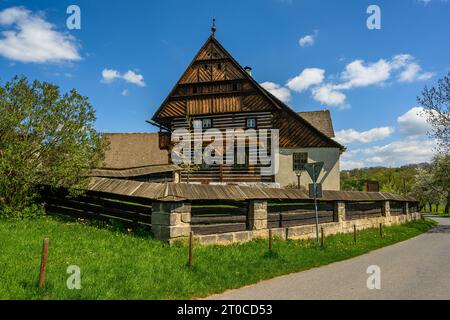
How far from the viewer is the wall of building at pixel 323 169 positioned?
78.9ft

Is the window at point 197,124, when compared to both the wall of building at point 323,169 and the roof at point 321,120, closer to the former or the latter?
the wall of building at point 323,169

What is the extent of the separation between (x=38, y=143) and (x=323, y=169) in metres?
19.0

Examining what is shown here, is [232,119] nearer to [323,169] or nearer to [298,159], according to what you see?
[298,159]

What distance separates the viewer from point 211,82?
25.8 metres

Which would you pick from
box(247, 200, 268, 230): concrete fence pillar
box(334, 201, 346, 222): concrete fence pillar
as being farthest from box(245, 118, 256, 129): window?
box(247, 200, 268, 230): concrete fence pillar

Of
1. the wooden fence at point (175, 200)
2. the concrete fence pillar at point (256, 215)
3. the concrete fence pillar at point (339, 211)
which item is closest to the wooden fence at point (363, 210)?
the concrete fence pillar at point (339, 211)

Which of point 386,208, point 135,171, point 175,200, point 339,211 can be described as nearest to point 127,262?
point 175,200

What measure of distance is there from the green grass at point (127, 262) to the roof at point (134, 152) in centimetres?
1959

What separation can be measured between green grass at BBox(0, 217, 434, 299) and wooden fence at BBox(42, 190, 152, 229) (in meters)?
0.71

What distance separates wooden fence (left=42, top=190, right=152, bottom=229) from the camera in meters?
9.82

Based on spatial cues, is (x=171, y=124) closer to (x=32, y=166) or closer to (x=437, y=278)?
(x=32, y=166)
